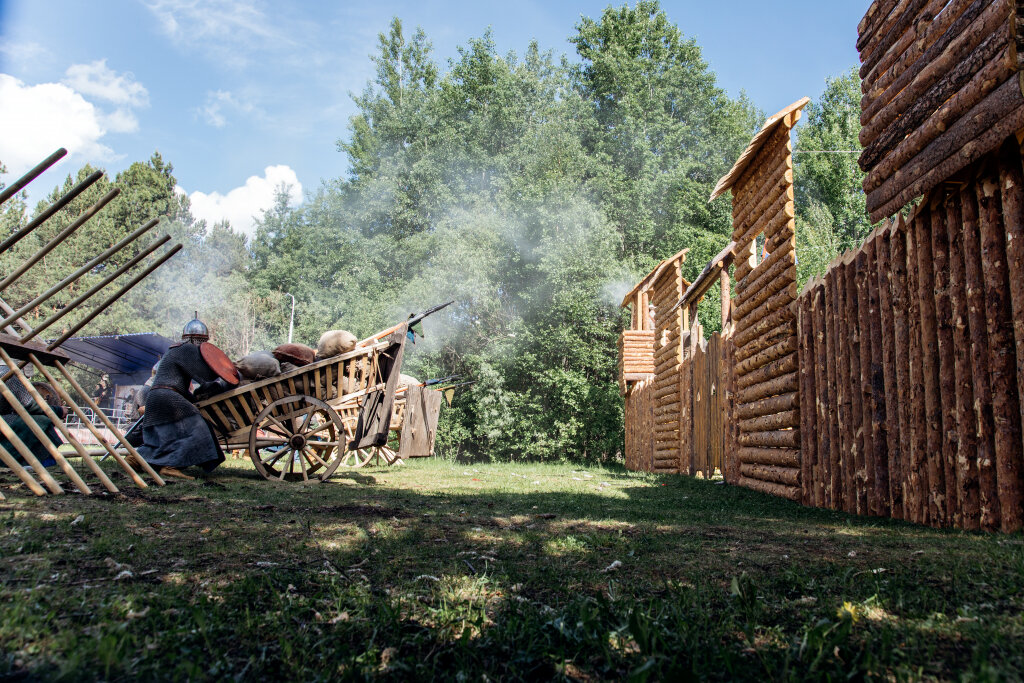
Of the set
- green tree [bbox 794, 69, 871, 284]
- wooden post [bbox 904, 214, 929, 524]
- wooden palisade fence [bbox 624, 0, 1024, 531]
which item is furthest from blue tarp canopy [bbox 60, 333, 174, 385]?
green tree [bbox 794, 69, 871, 284]

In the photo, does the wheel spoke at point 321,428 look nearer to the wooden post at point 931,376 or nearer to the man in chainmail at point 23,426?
the man in chainmail at point 23,426

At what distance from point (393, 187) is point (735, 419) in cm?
2692

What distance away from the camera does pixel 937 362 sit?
405 cm

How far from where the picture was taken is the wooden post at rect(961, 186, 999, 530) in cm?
364

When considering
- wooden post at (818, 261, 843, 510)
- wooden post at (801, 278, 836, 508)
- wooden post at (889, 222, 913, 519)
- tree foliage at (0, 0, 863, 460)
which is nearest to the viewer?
wooden post at (889, 222, 913, 519)

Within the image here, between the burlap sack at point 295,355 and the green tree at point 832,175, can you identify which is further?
the green tree at point 832,175

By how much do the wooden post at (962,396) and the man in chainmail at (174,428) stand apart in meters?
7.28

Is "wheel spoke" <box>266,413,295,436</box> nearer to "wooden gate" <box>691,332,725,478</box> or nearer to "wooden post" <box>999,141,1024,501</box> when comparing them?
"wooden gate" <box>691,332,725,478</box>

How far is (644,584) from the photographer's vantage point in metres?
2.57

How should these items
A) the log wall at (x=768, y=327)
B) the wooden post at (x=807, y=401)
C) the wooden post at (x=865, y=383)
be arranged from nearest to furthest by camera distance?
1. the wooden post at (x=865, y=383)
2. the wooden post at (x=807, y=401)
3. the log wall at (x=768, y=327)

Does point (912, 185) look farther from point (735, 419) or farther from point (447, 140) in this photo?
point (447, 140)

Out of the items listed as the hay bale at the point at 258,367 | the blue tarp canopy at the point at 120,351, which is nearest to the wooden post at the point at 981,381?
the hay bale at the point at 258,367

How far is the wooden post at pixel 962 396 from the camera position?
375 cm

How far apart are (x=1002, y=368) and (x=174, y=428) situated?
25.7ft
